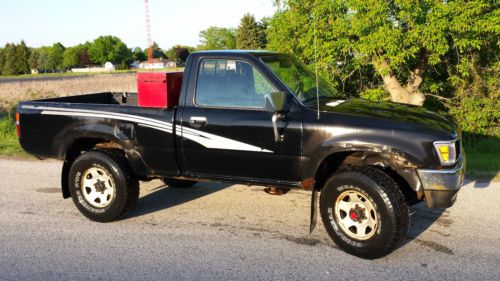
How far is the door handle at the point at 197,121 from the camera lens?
197 inches

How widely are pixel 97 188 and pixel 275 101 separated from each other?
2516mm

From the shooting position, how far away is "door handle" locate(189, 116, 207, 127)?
501 cm

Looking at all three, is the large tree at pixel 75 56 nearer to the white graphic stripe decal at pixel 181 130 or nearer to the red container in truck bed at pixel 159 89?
the white graphic stripe decal at pixel 181 130

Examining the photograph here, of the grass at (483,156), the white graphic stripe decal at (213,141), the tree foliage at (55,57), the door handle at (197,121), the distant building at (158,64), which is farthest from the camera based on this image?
the tree foliage at (55,57)

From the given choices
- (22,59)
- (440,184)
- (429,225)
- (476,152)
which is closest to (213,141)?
(440,184)

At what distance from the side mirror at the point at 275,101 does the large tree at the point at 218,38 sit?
163 ft

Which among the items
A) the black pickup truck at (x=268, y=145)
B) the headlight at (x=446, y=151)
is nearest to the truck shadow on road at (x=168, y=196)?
the black pickup truck at (x=268, y=145)

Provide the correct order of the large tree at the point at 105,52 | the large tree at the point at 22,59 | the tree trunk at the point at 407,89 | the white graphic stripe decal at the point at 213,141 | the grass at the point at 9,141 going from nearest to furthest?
the white graphic stripe decal at the point at 213,141, the grass at the point at 9,141, the tree trunk at the point at 407,89, the large tree at the point at 22,59, the large tree at the point at 105,52

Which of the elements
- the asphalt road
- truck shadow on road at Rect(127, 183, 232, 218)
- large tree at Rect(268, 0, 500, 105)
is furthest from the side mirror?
large tree at Rect(268, 0, 500, 105)

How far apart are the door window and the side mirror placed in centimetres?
26

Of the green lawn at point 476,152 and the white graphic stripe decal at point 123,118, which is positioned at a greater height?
the white graphic stripe decal at point 123,118

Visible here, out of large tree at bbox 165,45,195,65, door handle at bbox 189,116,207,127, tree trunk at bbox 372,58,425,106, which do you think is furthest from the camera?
tree trunk at bbox 372,58,425,106

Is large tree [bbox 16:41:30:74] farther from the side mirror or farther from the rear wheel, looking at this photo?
the side mirror

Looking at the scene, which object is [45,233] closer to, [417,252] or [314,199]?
[314,199]
